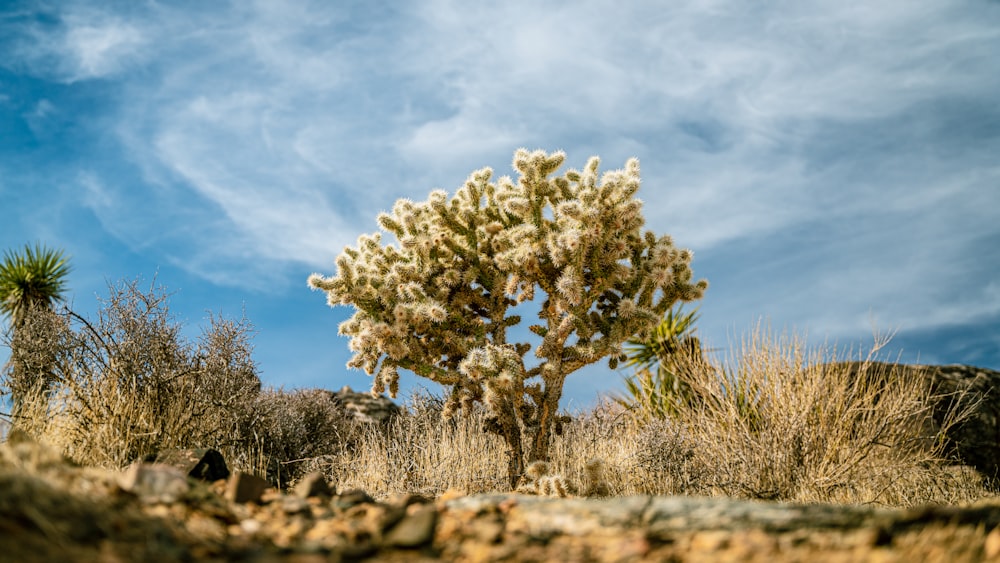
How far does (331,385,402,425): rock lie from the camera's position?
15.9 m

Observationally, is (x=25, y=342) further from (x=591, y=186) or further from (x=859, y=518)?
(x=859, y=518)

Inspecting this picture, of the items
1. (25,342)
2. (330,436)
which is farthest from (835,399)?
(25,342)

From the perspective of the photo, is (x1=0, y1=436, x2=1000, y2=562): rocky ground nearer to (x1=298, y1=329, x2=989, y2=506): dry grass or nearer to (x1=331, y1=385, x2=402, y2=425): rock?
(x1=298, y1=329, x2=989, y2=506): dry grass

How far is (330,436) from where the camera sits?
13789 mm

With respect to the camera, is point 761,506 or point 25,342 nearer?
point 761,506

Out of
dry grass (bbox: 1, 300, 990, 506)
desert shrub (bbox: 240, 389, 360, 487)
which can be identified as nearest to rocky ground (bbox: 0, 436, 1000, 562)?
dry grass (bbox: 1, 300, 990, 506)

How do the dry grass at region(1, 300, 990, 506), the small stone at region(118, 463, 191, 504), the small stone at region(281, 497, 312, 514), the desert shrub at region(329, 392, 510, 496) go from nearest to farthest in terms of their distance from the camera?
the small stone at region(118, 463, 191, 504)
the small stone at region(281, 497, 312, 514)
the dry grass at region(1, 300, 990, 506)
the desert shrub at region(329, 392, 510, 496)

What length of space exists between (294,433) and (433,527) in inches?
384

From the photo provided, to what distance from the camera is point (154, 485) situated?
3439 millimetres

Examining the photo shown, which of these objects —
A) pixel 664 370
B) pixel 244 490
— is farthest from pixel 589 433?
pixel 244 490

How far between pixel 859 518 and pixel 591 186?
4.53m

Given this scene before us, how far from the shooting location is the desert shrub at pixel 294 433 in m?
10.2

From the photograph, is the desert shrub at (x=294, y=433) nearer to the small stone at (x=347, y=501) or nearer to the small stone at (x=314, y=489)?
the small stone at (x=314, y=489)

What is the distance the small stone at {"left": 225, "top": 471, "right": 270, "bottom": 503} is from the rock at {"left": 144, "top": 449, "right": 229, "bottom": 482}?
1.30 meters
